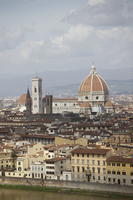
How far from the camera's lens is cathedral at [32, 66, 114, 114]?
324ft

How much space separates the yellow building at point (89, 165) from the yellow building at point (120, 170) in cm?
48

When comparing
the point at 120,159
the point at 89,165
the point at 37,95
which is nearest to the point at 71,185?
the point at 89,165

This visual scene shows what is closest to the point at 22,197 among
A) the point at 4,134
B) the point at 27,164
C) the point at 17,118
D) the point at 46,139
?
the point at 27,164

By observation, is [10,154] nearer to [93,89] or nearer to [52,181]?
[52,181]

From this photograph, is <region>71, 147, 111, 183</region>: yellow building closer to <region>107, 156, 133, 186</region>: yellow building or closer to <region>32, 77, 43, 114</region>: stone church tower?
<region>107, 156, 133, 186</region>: yellow building

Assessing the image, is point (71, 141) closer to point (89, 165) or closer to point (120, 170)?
point (89, 165)

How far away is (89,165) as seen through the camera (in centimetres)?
3381

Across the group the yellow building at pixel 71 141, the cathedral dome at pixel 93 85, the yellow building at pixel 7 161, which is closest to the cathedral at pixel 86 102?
the cathedral dome at pixel 93 85

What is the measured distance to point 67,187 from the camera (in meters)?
32.8

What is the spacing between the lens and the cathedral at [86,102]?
3890 inches

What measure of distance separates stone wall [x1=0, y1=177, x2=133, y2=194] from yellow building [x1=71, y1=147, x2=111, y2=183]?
112 cm

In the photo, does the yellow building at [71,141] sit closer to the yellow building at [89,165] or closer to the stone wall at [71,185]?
the yellow building at [89,165]

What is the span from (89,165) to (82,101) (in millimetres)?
72483

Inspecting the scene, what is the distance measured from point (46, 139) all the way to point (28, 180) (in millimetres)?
14430
